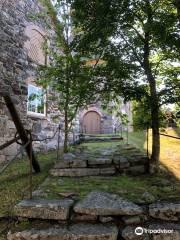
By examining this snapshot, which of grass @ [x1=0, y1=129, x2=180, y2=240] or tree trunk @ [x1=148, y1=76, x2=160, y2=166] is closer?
grass @ [x1=0, y1=129, x2=180, y2=240]

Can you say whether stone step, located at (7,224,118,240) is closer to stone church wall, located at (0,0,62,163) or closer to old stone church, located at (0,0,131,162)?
old stone church, located at (0,0,131,162)

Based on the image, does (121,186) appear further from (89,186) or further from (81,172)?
(81,172)

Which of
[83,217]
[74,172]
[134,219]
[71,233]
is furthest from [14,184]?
[134,219]

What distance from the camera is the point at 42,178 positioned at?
606 cm

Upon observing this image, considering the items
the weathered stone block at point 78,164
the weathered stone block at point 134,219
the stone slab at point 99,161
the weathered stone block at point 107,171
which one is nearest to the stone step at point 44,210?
the weathered stone block at point 134,219

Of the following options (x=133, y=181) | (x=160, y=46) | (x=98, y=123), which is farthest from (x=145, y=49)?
(x=98, y=123)

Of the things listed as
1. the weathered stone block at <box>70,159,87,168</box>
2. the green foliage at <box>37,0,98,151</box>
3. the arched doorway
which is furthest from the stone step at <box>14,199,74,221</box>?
the arched doorway

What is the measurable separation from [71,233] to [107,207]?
2.12 ft

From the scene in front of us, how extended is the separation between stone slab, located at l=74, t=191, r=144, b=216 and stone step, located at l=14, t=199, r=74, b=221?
0.55 feet

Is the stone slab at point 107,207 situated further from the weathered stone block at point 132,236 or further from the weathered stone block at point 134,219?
the weathered stone block at point 132,236

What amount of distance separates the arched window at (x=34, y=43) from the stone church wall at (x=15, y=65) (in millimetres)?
157

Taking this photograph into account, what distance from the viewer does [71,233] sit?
3.67 metres

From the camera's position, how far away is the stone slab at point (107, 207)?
403 centimetres

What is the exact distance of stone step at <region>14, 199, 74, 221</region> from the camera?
4.04 metres
